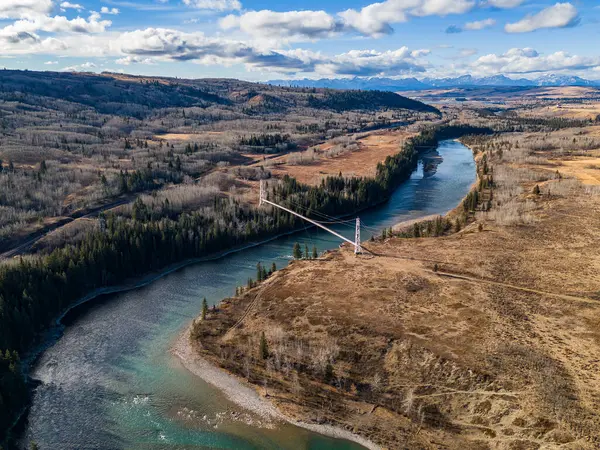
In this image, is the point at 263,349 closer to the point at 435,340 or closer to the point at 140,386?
the point at 140,386

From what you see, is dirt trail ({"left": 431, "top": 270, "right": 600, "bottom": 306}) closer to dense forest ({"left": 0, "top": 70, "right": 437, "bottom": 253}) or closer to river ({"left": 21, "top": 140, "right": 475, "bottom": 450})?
river ({"left": 21, "top": 140, "right": 475, "bottom": 450})

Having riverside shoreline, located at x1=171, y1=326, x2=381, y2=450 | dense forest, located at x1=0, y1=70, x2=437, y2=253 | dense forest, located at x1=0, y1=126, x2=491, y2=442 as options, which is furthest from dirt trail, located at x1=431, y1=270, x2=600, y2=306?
dense forest, located at x1=0, y1=70, x2=437, y2=253

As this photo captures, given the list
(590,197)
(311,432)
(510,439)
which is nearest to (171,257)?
(311,432)

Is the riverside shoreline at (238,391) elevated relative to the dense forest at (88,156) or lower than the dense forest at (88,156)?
lower

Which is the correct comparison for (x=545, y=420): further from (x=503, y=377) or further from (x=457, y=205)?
(x=457, y=205)

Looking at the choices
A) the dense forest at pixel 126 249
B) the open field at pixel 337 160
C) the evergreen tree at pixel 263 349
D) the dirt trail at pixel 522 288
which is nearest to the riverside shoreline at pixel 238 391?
the evergreen tree at pixel 263 349

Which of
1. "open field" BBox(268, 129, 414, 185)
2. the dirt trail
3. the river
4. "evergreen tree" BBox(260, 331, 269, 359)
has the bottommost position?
the river

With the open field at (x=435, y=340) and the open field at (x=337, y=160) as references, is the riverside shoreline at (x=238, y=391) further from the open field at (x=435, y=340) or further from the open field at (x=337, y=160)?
the open field at (x=337, y=160)
